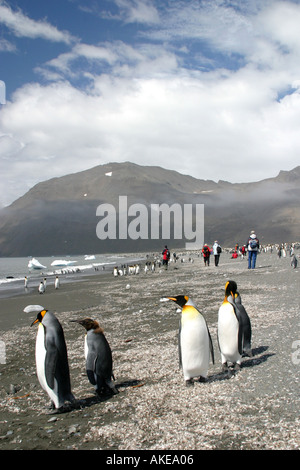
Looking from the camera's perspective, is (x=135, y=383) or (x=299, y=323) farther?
(x=299, y=323)

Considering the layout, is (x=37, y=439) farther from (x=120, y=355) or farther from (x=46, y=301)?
(x=46, y=301)

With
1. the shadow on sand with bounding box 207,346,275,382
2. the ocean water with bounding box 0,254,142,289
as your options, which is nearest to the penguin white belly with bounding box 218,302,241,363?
the shadow on sand with bounding box 207,346,275,382

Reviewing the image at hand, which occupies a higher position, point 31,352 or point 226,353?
point 226,353

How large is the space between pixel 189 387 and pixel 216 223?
170 metres

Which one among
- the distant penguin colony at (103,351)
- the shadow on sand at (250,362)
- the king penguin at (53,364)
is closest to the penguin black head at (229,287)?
the distant penguin colony at (103,351)

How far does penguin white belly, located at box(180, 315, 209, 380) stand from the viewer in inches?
208

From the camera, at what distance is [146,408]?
15.3 feet

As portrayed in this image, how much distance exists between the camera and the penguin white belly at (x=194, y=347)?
5.29m

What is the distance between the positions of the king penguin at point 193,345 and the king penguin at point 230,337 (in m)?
0.24
